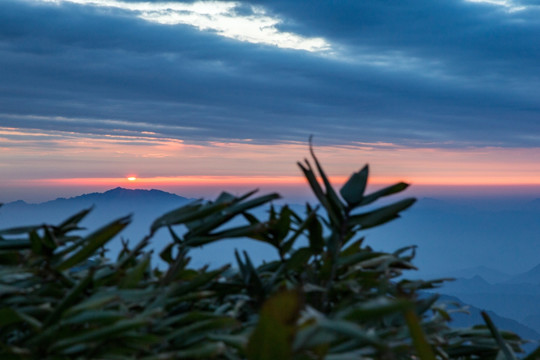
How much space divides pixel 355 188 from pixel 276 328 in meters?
1.11

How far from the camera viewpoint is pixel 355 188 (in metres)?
2.14

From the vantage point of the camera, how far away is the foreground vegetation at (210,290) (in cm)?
143

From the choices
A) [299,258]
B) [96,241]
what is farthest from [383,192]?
[96,241]

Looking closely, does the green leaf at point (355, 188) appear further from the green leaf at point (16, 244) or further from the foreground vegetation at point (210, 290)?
the green leaf at point (16, 244)

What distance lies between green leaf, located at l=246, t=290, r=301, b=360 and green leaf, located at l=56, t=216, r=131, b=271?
2.90 ft

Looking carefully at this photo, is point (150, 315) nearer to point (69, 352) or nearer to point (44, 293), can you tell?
point (69, 352)

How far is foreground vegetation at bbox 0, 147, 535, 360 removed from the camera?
4.68ft

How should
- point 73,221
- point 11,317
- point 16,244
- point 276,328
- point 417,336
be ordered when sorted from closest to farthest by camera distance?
point 276,328 < point 417,336 < point 11,317 < point 16,244 < point 73,221

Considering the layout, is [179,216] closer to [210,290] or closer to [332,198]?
[210,290]

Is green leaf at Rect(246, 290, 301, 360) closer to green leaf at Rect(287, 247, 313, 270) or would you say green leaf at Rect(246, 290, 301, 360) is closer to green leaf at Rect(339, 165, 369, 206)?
green leaf at Rect(287, 247, 313, 270)

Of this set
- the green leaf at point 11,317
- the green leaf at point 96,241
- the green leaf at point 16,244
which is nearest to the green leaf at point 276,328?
the green leaf at point 11,317

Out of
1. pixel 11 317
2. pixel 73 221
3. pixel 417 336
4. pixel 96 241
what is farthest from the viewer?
pixel 73 221

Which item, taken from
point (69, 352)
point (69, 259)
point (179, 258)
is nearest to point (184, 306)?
point (179, 258)

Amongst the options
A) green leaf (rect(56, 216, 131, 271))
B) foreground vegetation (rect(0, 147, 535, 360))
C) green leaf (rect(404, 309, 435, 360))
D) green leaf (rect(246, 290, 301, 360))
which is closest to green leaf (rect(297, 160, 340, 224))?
foreground vegetation (rect(0, 147, 535, 360))
